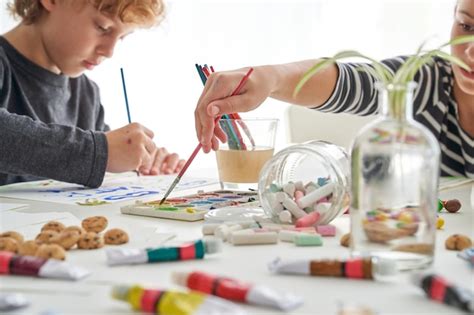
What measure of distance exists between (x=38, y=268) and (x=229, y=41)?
2029 millimetres

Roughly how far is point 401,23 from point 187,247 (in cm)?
226

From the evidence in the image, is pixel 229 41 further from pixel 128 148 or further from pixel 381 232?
pixel 381 232

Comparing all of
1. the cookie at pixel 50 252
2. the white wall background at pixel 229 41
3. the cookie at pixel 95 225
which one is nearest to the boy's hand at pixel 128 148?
the cookie at pixel 95 225

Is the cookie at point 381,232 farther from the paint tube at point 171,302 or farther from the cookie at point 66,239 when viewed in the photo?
the cookie at point 66,239

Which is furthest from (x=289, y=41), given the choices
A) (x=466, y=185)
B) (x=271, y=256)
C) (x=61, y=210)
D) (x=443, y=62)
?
(x=271, y=256)

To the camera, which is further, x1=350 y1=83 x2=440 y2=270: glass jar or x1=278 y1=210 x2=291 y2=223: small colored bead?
x1=278 y1=210 x2=291 y2=223: small colored bead

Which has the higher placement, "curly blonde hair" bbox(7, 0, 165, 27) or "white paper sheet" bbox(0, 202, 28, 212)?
"curly blonde hair" bbox(7, 0, 165, 27)

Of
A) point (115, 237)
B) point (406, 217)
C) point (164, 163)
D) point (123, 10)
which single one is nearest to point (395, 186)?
point (406, 217)

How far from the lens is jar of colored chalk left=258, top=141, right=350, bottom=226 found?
0.65 metres

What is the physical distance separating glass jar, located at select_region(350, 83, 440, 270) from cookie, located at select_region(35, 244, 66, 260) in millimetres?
236

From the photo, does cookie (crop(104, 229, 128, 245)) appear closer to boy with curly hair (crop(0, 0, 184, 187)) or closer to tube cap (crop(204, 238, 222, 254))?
tube cap (crop(204, 238, 222, 254))

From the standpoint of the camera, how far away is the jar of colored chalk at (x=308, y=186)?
646 mm

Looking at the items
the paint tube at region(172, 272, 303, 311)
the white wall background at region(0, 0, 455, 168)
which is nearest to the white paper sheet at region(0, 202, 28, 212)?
the paint tube at region(172, 272, 303, 311)

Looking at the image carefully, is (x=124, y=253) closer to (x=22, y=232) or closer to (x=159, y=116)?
(x=22, y=232)
